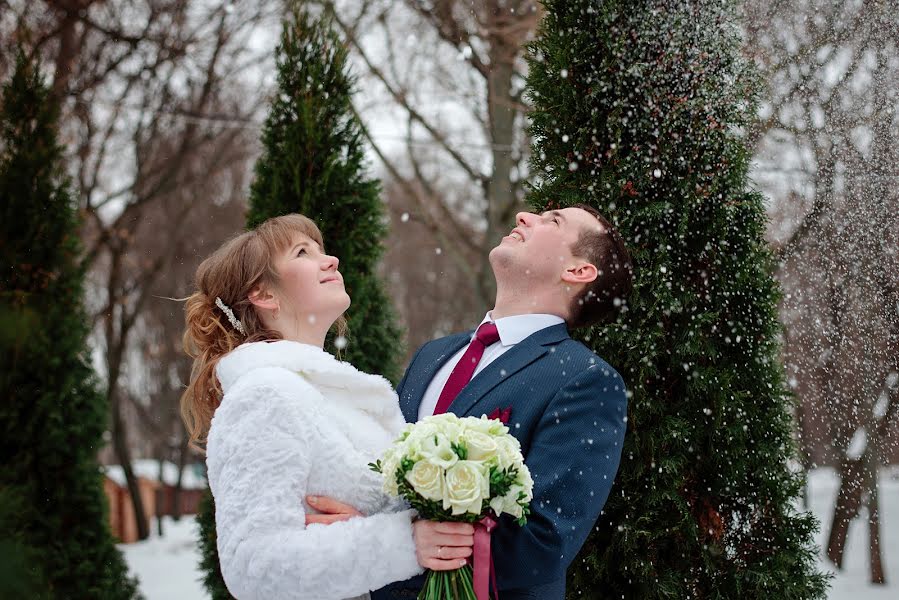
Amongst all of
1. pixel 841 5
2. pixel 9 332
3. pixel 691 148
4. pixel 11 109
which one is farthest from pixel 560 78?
pixel 11 109

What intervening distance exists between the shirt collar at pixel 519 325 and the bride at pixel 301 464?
0.50 m

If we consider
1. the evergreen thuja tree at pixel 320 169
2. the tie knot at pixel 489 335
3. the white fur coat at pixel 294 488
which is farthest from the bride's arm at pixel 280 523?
the evergreen thuja tree at pixel 320 169

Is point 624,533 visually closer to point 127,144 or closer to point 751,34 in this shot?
A: point 751,34

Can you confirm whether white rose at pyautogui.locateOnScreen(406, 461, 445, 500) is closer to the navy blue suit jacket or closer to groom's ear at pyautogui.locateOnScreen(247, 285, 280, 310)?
the navy blue suit jacket

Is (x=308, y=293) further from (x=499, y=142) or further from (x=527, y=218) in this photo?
(x=499, y=142)

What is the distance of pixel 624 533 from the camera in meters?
3.25

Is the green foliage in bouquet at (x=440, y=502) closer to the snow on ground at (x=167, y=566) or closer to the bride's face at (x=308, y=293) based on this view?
the bride's face at (x=308, y=293)

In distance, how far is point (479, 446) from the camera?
6.17ft

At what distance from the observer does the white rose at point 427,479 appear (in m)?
1.83

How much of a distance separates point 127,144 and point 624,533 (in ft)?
42.2

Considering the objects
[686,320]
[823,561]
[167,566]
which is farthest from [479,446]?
[167,566]

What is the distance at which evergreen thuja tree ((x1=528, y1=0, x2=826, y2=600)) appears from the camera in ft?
10.8

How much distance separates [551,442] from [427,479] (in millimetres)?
564

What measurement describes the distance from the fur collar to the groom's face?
74cm
